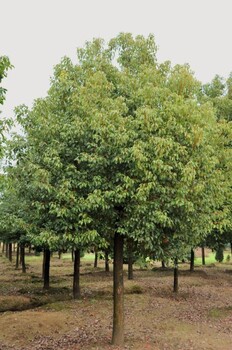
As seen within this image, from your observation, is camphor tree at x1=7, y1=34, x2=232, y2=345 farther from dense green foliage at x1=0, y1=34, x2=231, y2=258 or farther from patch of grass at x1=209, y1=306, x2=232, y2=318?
patch of grass at x1=209, y1=306, x2=232, y2=318

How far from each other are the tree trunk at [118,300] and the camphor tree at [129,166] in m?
0.04

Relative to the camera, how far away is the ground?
1448cm

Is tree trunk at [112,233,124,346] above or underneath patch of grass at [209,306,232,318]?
above

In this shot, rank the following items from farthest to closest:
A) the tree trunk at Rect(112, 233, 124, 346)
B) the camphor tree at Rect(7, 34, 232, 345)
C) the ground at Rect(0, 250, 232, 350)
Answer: the ground at Rect(0, 250, 232, 350)
the tree trunk at Rect(112, 233, 124, 346)
the camphor tree at Rect(7, 34, 232, 345)

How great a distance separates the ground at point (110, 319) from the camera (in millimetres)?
14477

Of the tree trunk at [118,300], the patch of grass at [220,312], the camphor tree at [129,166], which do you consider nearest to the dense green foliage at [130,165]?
the camphor tree at [129,166]

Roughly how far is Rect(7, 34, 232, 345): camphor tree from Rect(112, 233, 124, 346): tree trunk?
4 cm

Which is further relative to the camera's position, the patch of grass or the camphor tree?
the patch of grass

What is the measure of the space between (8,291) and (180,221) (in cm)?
1901

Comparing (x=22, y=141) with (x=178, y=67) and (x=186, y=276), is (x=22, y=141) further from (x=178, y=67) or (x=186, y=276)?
(x=186, y=276)

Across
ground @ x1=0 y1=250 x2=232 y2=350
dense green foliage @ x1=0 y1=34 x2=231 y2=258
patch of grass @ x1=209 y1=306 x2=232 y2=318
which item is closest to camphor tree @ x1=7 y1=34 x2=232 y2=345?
dense green foliage @ x1=0 y1=34 x2=231 y2=258

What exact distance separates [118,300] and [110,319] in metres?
5.47

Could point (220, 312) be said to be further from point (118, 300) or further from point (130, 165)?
point (130, 165)

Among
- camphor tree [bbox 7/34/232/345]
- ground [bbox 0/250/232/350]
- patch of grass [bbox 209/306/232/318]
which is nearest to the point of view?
camphor tree [bbox 7/34/232/345]
